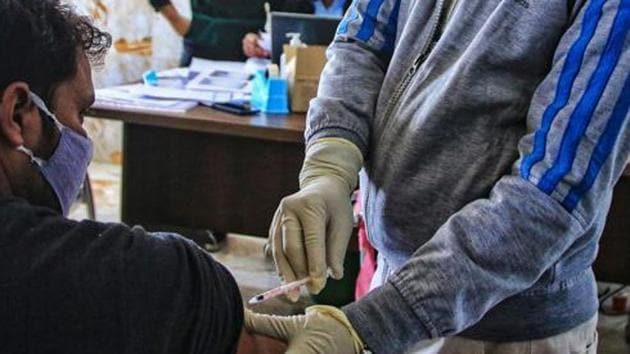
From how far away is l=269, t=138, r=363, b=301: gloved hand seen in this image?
1122 millimetres

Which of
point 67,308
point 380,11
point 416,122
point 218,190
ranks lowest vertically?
point 218,190

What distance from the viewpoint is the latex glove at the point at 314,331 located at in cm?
96

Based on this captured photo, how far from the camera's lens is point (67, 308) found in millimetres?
782

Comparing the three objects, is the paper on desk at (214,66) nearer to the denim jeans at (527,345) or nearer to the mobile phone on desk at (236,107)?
the mobile phone on desk at (236,107)

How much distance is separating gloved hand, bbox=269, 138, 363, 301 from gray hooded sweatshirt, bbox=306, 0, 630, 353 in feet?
0.11

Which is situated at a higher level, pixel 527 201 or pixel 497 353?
pixel 527 201

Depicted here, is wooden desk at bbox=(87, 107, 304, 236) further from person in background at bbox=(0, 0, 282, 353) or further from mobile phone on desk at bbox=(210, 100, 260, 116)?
person in background at bbox=(0, 0, 282, 353)

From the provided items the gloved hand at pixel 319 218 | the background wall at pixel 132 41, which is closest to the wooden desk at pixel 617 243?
the gloved hand at pixel 319 218

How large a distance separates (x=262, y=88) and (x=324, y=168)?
1.47 m

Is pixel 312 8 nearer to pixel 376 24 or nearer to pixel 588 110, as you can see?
pixel 376 24

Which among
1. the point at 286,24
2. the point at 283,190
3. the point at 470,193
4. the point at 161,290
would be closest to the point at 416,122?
the point at 470,193

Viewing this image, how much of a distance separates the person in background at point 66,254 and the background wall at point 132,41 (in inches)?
153

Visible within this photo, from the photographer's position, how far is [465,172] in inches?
42.5

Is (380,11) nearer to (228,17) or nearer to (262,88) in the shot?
(262,88)
